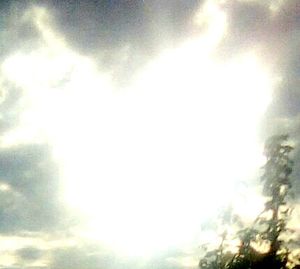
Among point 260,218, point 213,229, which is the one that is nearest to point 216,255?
point 213,229

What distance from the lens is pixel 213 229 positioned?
1635 inches

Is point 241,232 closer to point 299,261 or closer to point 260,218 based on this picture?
point 260,218

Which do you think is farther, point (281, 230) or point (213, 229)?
point (213, 229)

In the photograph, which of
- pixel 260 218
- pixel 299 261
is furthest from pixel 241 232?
pixel 299 261

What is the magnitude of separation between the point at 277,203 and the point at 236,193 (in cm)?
446

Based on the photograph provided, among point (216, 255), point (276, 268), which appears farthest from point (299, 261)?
point (216, 255)

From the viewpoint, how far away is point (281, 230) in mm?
38281

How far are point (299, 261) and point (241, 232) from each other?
4653mm

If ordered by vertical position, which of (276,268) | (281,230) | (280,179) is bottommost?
(276,268)

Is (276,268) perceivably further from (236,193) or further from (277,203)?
(236,193)

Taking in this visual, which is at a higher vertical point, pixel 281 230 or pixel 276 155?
pixel 276 155

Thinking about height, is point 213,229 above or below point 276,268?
above

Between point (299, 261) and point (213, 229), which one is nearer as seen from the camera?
point (299, 261)

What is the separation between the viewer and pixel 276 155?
39.4m
